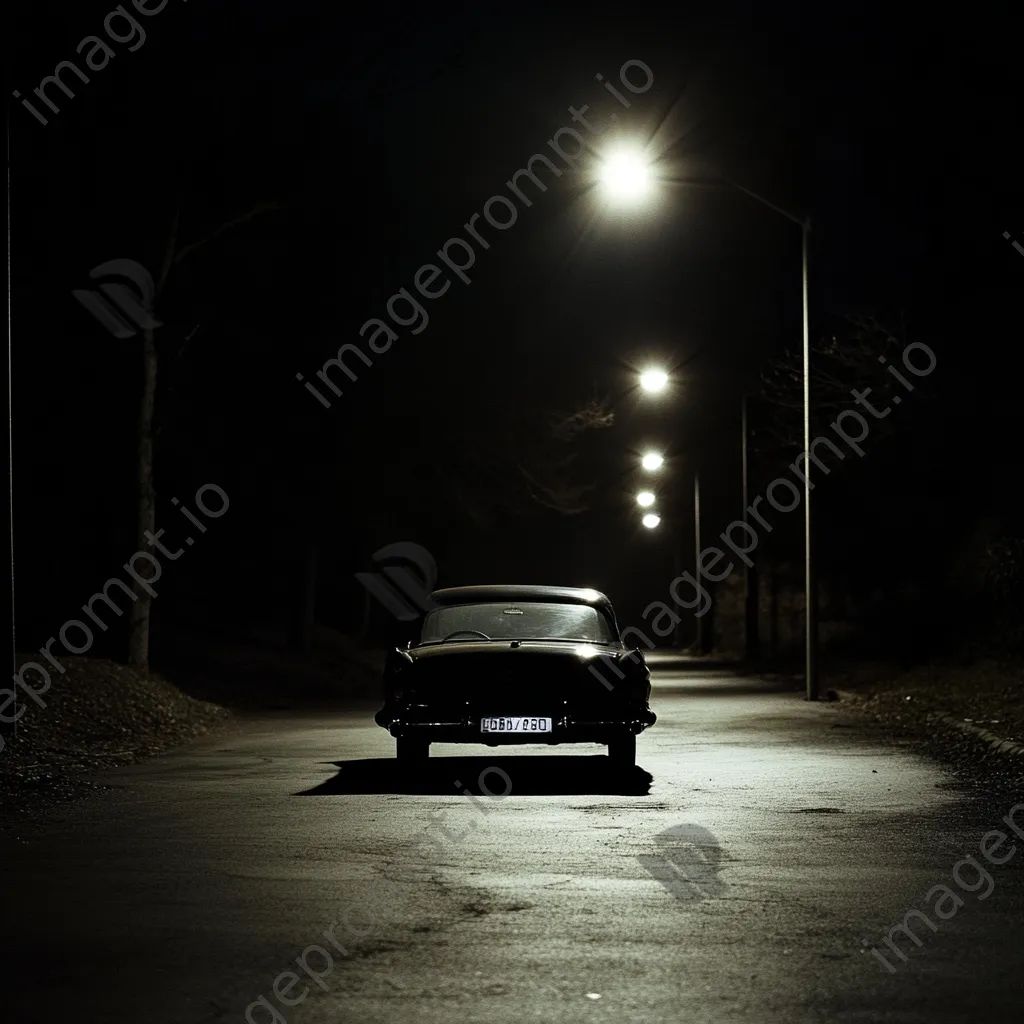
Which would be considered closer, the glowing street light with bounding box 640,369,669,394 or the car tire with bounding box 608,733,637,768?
the car tire with bounding box 608,733,637,768

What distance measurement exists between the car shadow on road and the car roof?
154 cm

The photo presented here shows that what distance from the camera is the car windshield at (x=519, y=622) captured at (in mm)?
16562

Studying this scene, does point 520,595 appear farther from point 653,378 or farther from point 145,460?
point 653,378

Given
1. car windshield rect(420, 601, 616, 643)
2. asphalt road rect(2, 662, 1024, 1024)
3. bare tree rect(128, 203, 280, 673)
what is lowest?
asphalt road rect(2, 662, 1024, 1024)

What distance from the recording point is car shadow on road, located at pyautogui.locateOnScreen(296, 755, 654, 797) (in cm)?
1509

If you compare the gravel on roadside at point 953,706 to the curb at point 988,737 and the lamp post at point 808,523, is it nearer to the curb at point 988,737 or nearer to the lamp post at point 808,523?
the curb at point 988,737

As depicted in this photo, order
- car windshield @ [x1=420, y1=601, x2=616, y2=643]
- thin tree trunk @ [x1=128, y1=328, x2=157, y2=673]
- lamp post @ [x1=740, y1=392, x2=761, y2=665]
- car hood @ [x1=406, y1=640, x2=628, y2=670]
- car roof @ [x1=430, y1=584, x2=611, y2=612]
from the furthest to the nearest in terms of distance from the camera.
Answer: lamp post @ [x1=740, y1=392, x2=761, y2=665] < thin tree trunk @ [x1=128, y1=328, x2=157, y2=673] < car roof @ [x1=430, y1=584, x2=611, y2=612] < car windshield @ [x1=420, y1=601, x2=616, y2=643] < car hood @ [x1=406, y1=640, x2=628, y2=670]

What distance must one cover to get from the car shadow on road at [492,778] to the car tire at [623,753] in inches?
2.1

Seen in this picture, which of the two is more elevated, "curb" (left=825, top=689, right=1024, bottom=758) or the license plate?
the license plate

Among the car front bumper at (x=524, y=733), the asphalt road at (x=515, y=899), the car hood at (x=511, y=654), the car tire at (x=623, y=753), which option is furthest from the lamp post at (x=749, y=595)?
the car front bumper at (x=524, y=733)

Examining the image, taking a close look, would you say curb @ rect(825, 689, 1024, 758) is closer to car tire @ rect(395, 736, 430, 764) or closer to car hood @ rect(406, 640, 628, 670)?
car hood @ rect(406, 640, 628, 670)

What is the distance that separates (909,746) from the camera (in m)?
19.7

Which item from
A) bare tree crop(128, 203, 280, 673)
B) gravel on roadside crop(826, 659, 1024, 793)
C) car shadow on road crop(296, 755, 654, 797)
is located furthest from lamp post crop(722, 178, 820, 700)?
car shadow on road crop(296, 755, 654, 797)

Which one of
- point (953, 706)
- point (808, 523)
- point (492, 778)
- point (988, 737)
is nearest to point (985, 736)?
point (988, 737)
